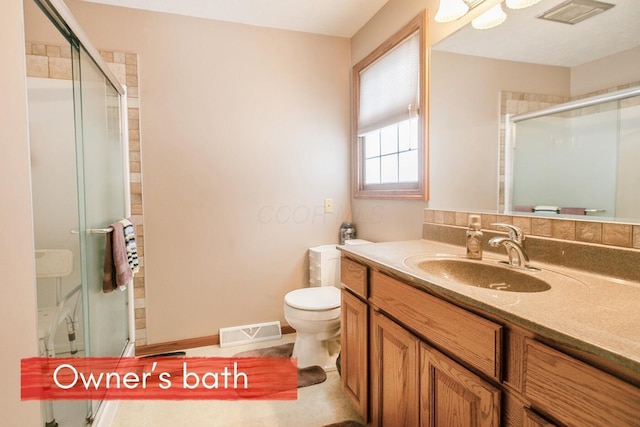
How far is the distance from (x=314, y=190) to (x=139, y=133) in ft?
4.25

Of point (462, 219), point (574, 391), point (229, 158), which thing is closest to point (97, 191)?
point (229, 158)

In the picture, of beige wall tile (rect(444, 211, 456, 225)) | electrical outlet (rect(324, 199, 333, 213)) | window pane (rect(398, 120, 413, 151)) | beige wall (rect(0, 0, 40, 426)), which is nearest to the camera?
beige wall (rect(0, 0, 40, 426))

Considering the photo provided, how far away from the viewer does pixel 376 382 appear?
133 cm

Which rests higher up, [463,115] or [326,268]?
[463,115]

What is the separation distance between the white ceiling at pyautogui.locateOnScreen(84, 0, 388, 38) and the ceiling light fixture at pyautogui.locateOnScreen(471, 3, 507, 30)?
2.84 ft

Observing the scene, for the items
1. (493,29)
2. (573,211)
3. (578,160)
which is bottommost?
(573,211)

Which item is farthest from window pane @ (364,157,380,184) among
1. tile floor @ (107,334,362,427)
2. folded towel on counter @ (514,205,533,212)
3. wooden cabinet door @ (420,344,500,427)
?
wooden cabinet door @ (420,344,500,427)

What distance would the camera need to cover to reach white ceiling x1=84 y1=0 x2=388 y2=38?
2.07 m

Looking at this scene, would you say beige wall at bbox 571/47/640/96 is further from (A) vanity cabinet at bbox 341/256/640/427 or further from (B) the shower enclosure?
(B) the shower enclosure

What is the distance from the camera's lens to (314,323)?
1893mm

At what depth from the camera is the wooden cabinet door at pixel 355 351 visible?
1411 millimetres

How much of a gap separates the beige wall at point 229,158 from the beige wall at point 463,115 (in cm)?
77

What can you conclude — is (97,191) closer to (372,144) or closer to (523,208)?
(372,144)

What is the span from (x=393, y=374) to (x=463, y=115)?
1266mm
